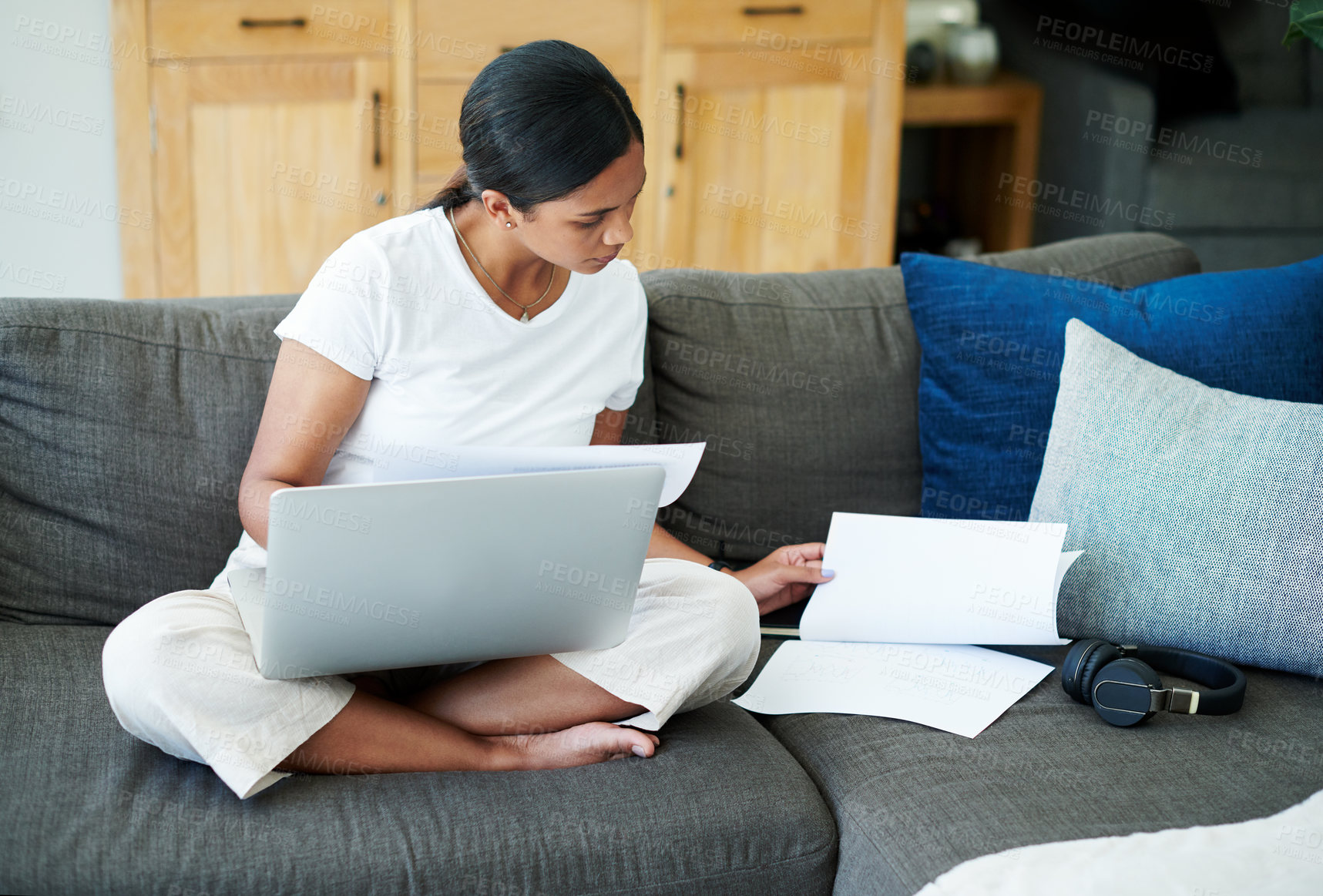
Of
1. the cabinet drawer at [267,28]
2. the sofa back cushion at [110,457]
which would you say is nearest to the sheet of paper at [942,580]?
the sofa back cushion at [110,457]

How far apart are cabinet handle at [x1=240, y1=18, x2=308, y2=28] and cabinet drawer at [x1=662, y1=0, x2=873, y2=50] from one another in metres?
0.90

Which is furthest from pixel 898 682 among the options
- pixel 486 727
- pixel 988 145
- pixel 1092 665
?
pixel 988 145

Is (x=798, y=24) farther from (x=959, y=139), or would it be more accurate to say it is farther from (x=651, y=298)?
(x=651, y=298)

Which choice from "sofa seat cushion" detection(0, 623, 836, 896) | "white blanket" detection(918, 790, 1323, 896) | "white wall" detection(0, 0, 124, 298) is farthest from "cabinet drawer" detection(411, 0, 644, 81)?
"white blanket" detection(918, 790, 1323, 896)

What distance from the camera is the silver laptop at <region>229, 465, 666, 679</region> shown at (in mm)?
923

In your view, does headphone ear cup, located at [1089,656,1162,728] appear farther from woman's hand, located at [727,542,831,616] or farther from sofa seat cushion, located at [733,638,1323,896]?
woman's hand, located at [727,542,831,616]

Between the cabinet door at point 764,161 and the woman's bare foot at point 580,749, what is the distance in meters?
2.14

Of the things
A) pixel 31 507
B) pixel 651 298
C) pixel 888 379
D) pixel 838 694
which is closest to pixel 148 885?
pixel 31 507

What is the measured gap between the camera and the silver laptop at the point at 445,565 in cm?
92

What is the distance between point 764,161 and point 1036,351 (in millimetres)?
1739

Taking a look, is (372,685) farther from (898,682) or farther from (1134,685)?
(1134,685)

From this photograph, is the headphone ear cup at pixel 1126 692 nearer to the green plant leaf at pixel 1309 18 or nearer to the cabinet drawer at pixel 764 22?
the green plant leaf at pixel 1309 18

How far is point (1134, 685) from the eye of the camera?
45.8 inches

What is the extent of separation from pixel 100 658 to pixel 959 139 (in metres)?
3.25
